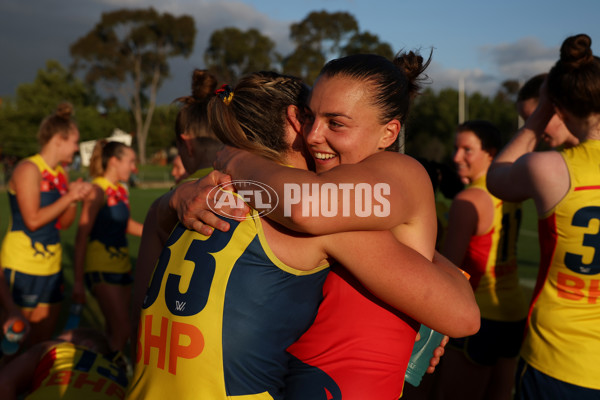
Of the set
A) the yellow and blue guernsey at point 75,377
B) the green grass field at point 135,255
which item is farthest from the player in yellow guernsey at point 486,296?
the green grass field at point 135,255

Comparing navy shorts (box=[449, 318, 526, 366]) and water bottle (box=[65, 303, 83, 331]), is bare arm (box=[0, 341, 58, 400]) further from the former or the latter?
navy shorts (box=[449, 318, 526, 366])

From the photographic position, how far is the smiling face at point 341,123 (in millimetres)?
1583

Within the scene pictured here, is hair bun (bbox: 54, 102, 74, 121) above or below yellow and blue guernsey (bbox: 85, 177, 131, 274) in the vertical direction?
above

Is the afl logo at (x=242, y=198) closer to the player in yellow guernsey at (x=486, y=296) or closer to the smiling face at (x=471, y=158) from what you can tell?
the player in yellow guernsey at (x=486, y=296)

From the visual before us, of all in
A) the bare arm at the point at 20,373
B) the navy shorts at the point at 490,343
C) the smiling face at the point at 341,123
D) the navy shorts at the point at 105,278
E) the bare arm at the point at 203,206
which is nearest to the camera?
the bare arm at the point at 203,206

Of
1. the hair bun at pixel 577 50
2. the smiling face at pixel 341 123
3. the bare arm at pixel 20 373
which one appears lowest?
the bare arm at pixel 20 373

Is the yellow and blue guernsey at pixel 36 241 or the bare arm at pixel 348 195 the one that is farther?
the yellow and blue guernsey at pixel 36 241

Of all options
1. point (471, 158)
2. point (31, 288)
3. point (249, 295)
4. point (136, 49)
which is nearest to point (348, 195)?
point (249, 295)

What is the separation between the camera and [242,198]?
1431mm

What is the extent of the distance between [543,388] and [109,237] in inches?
165

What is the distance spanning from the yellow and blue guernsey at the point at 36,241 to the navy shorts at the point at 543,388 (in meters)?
4.14

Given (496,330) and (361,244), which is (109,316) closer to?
(496,330)

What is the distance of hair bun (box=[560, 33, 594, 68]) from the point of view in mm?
2147

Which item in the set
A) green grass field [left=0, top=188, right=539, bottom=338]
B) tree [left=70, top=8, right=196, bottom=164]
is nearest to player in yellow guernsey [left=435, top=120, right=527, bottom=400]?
green grass field [left=0, top=188, right=539, bottom=338]
